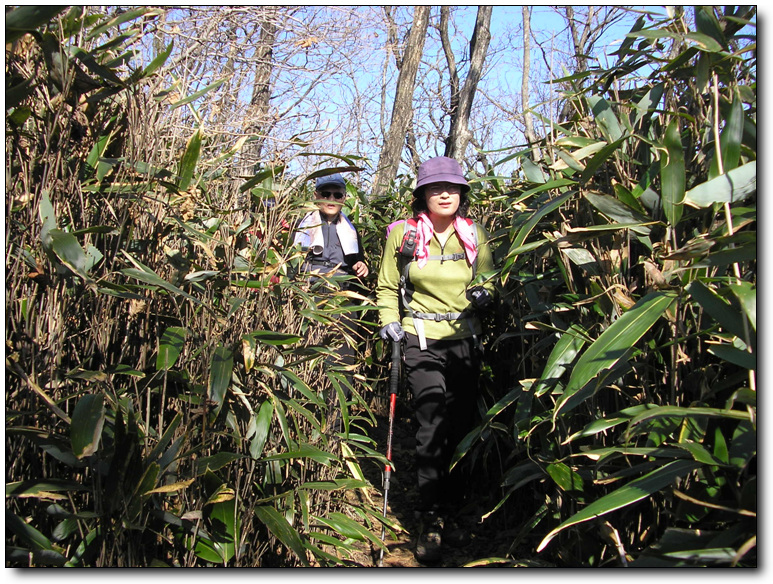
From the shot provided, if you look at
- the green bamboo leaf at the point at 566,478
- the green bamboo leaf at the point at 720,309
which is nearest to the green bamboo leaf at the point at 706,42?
the green bamboo leaf at the point at 720,309

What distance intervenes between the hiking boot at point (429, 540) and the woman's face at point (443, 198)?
6.05 feet

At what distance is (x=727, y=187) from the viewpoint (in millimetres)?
1907

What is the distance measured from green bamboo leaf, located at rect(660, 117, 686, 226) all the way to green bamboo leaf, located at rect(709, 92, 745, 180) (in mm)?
108

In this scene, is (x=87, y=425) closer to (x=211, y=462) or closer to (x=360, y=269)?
(x=211, y=462)

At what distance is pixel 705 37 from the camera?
2104 mm

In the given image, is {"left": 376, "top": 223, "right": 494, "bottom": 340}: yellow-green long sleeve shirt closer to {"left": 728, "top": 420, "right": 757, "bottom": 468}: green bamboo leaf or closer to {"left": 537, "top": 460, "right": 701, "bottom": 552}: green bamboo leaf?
{"left": 537, "top": 460, "right": 701, "bottom": 552}: green bamboo leaf

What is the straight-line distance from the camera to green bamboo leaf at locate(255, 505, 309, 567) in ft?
7.57

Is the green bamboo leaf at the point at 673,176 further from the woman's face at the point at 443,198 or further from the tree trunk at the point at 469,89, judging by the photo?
the tree trunk at the point at 469,89

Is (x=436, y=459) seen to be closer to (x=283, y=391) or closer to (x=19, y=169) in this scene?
(x=283, y=391)

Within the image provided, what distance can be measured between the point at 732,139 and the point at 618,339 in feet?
2.39

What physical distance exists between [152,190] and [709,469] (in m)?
2.23

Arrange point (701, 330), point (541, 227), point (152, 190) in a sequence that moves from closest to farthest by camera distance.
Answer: point (701, 330)
point (152, 190)
point (541, 227)

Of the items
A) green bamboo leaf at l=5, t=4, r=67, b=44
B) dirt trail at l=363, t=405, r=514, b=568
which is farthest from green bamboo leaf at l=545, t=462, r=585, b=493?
green bamboo leaf at l=5, t=4, r=67, b=44

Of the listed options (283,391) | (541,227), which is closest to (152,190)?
(283,391)
